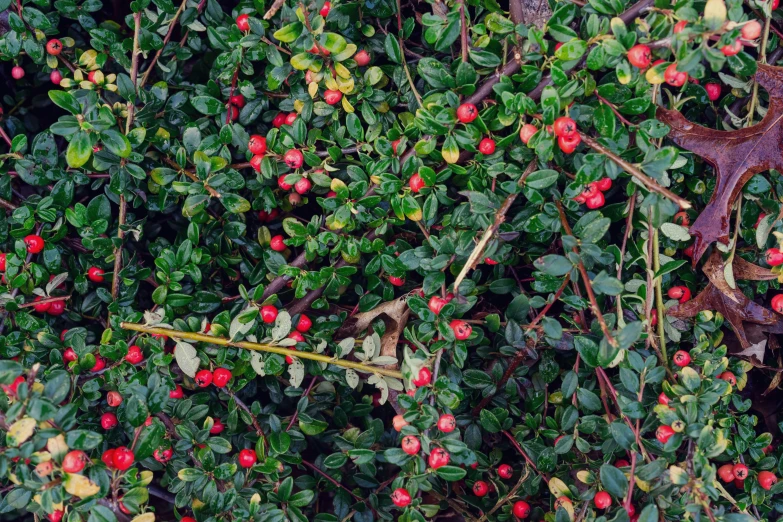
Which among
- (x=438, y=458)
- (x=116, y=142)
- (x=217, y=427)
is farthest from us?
(x=217, y=427)

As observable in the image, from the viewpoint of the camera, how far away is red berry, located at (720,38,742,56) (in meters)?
1.95

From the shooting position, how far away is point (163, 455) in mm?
2490

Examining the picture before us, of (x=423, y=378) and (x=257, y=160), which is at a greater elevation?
(x=257, y=160)

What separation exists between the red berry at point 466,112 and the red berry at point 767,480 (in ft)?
6.17

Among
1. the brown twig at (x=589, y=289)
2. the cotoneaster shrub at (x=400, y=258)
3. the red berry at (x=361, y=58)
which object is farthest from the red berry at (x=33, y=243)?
the brown twig at (x=589, y=289)

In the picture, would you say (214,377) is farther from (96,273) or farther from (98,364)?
(96,273)

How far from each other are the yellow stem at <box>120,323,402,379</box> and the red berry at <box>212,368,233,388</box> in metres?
0.11

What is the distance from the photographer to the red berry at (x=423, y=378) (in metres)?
2.29

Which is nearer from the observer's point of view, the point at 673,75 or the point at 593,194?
the point at 673,75

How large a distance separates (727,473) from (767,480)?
0.59ft

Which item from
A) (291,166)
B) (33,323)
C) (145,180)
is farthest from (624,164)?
(33,323)

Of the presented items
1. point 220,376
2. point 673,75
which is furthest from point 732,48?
point 220,376

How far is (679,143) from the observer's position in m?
2.56

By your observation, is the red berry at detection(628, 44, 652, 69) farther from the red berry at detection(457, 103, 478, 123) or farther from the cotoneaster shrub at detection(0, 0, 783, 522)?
the red berry at detection(457, 103, 478, 123)
